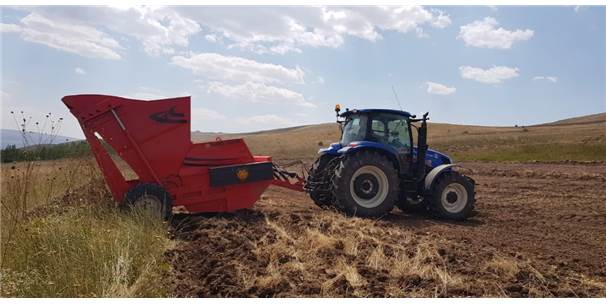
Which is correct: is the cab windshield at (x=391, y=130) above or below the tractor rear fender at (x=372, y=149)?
above

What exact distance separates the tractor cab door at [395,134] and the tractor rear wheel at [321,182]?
3.62 ft

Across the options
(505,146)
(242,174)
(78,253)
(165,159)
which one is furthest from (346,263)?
(505,146)

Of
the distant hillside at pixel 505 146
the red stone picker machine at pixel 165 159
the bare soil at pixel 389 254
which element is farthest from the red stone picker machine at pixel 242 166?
the distant hillside at pixel 505 146

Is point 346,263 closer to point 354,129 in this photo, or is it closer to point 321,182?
point 321,182

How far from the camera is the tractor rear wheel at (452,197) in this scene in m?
9.16

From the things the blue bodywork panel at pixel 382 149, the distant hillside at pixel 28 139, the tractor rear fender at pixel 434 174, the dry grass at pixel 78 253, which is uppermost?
the distant hillside at pixel 28 139

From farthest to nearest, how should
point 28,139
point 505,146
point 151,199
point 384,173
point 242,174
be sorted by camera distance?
point 505,146 < point 384,173 < point 242,174 < point 151,199 < point 28,139

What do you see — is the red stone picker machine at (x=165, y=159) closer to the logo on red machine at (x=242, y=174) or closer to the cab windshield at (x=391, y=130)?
the logo on red machine at (x=242, y=174)

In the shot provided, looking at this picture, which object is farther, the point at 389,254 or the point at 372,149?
the point at 372,149

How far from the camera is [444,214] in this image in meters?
9.18

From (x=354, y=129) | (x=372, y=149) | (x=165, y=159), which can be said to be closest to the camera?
(x=165, y=159)

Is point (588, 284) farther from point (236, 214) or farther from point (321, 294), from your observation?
point (236, 214)

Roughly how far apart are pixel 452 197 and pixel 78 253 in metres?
6.82

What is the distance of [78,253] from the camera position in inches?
197
